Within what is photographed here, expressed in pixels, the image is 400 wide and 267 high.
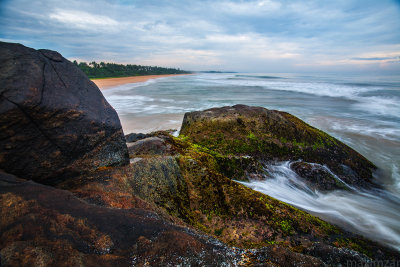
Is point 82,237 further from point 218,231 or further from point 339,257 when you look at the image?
point 339,257

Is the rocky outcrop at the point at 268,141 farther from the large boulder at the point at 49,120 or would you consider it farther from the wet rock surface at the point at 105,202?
the large boulder at the point at 49,120

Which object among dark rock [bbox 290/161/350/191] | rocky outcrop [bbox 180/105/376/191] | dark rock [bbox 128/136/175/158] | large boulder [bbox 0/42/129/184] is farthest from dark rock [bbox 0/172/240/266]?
dark rock [bbox 290/161/350/191]

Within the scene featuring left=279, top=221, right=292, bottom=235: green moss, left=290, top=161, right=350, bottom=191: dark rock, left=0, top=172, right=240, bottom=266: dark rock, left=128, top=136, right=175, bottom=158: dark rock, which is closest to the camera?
left=0, top=172, right=240, bottom=266: dark rock

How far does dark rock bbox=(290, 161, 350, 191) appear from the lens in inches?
193

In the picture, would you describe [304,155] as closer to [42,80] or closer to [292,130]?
[292,130]

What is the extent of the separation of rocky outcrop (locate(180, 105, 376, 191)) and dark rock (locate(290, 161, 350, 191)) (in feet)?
0.42

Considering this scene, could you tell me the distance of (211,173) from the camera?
10.8 feet

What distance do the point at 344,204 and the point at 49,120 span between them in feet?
17.7

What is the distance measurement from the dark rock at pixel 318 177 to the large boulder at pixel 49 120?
4.06 m

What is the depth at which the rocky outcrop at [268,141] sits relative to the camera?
522cm

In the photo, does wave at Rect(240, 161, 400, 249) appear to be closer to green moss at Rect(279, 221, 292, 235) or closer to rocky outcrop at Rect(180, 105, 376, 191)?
rocky outcrop at Rect(180, 105, 376, 191)

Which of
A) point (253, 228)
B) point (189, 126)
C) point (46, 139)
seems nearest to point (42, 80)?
point (46, 139)

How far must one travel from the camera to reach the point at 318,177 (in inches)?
197

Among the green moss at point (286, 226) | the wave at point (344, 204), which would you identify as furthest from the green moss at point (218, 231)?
the wave at point (344, 204)
